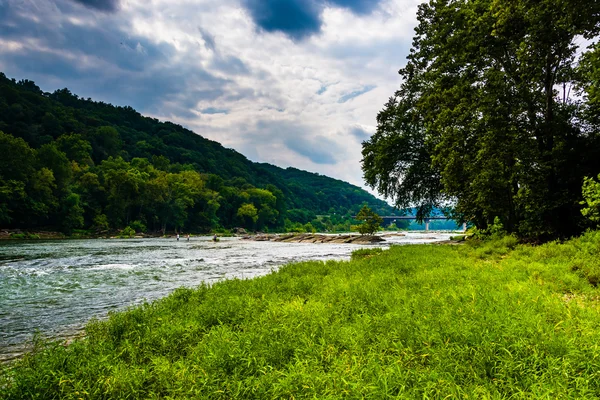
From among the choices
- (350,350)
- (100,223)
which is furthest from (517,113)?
(100,223)

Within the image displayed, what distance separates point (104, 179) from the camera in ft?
301

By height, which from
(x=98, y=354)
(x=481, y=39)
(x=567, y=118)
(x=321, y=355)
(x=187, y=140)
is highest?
(x=187, y=140)

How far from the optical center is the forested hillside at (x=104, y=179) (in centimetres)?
6638

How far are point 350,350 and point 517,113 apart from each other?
1746 centimetres

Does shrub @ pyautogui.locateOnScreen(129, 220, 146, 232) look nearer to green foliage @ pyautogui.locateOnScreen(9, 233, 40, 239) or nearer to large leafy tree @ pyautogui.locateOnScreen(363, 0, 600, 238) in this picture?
green foliage @ pyautogui.locateOnScreen(9, 233, 40, 239)

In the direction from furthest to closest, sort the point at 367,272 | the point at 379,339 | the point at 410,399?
the point at 367,272 < the point at 379,339 < the point at 410,399

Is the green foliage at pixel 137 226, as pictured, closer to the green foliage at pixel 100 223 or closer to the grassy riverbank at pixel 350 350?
the green foliage at pixel 100 223

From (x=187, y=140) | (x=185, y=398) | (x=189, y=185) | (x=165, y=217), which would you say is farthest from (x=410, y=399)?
(x=187, y=140)

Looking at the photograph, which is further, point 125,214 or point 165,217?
point 165,217

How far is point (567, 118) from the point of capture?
1675 cm

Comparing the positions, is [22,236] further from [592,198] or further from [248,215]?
[248,215]

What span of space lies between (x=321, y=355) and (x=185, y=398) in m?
1.80

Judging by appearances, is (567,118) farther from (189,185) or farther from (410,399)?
(189,185)

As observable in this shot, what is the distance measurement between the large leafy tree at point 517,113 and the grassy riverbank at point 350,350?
33.4ft
